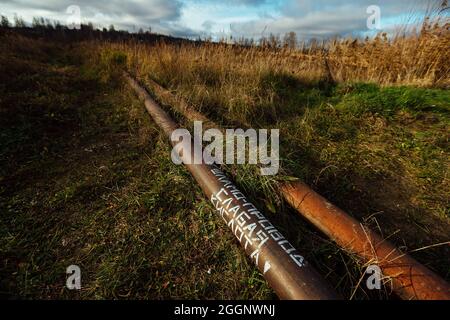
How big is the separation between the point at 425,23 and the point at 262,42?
345cm

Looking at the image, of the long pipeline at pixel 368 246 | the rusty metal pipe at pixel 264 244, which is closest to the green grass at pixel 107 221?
the rusty metal pipe at pixel 264 244

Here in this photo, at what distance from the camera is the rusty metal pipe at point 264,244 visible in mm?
1355

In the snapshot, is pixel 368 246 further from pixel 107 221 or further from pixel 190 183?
pixel 107 221

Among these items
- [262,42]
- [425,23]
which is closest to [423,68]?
[425,23]

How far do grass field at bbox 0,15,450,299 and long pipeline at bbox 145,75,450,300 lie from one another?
0.10 meters

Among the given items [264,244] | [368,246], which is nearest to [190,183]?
[264,244]

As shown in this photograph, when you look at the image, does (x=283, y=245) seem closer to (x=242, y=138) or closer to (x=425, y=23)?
(x=242, y=138)

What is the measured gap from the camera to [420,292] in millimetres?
1358

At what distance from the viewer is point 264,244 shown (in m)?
1.61

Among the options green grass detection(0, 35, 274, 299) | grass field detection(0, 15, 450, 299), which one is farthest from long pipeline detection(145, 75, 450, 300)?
green grass detection(0, 35, 274, 299)

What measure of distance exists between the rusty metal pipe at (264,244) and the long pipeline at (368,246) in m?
0.42

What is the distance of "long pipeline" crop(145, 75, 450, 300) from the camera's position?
4.49 feet

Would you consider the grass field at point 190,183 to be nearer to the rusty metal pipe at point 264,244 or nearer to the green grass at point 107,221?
the green grass at point 107,221
